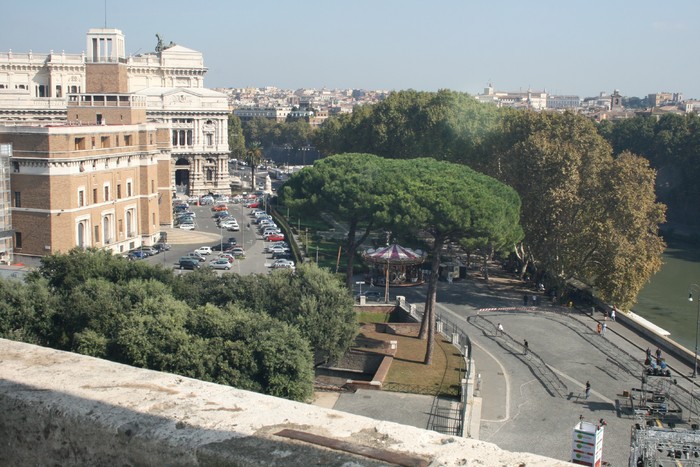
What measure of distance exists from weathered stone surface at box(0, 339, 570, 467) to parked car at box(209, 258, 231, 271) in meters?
31.8

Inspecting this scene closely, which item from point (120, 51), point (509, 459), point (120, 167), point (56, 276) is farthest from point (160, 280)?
point (120, 51)

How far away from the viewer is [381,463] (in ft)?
14.2

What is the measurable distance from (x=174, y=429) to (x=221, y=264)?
1299 inches

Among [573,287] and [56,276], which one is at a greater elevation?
[56,276]

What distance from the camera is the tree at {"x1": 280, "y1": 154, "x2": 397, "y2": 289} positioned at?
2834 cm

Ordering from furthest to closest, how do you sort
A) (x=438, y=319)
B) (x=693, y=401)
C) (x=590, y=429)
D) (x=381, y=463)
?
(x=438, y=319) < (x=693, y=401) < (x=590, y=429) < (x=381, y=463)

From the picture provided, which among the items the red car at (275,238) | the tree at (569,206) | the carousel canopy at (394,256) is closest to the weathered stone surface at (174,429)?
the tree at (569,206)

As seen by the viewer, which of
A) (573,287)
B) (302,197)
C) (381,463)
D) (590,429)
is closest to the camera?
(381,463)

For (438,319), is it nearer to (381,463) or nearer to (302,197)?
(302,197)

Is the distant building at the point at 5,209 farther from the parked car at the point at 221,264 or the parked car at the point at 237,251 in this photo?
the parked car at the point at 237,251

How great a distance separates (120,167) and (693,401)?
26.6 metres

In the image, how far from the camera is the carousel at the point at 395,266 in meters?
35.1

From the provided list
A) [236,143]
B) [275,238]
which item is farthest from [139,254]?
[236,143]

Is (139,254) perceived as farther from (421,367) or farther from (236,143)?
(236,143)
